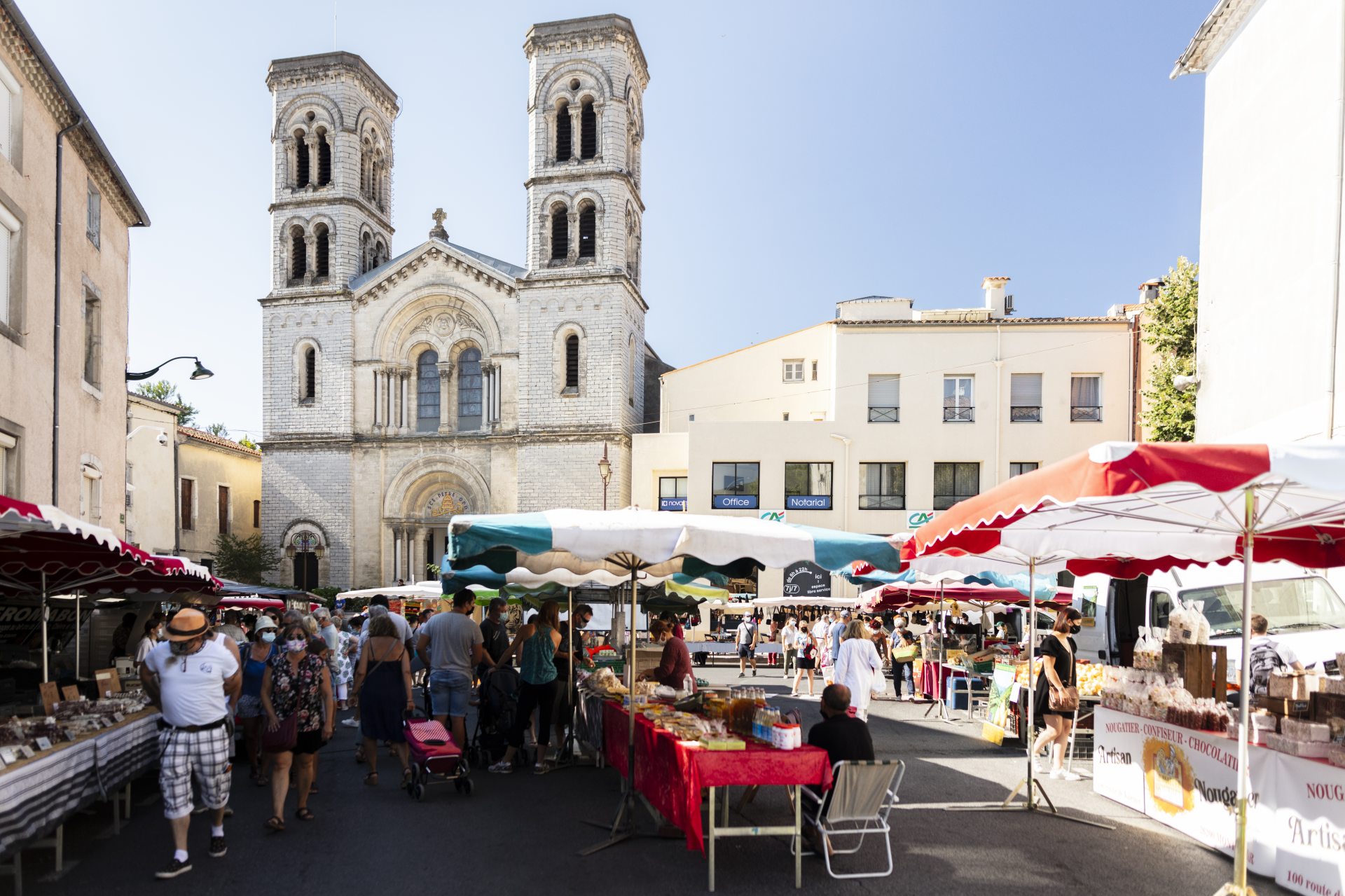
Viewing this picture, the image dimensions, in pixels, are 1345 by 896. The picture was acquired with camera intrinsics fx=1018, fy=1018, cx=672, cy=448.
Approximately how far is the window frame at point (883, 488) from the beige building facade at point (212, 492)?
81.7ft

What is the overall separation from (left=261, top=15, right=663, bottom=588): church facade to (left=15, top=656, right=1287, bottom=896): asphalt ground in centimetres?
3018

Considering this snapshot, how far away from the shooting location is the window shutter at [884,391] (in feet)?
109

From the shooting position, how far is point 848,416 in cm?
3294

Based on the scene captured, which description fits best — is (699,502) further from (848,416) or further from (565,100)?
(565,100)

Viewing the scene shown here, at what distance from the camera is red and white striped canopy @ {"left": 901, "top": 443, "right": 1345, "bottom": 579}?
512cm

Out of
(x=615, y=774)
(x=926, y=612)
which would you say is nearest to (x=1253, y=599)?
(x=615, y=774)

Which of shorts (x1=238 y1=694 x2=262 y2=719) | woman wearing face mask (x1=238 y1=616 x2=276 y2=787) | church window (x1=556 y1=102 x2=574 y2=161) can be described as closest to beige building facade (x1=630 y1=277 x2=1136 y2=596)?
church window (x1=556 y1=102 x2=574 y2=161)

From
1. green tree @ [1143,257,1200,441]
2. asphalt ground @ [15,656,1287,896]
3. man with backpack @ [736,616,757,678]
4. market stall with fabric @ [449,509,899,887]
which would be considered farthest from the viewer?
man with backpack @ [736,616,757,678]

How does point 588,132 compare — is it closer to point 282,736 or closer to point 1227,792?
point 282,736

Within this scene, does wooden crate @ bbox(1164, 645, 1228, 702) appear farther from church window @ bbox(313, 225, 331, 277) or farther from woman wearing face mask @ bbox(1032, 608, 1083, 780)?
church window @ bbox(313, 225, 331, 277)

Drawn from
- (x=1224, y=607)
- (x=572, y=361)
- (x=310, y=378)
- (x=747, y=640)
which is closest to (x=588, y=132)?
(x=572, y=361)

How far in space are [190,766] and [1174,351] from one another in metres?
27.3

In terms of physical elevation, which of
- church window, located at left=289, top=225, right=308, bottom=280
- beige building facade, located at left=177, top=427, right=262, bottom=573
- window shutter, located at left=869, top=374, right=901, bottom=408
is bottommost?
beige building facade, located at left=177, top=427, right=262, bottom=573

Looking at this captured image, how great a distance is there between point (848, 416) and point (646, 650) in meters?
19.8
